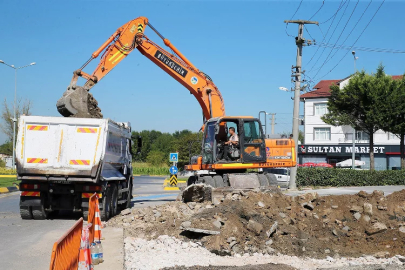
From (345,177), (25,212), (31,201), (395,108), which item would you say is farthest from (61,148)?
(395,108)

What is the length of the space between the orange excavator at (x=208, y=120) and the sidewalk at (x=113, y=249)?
4.64 metres

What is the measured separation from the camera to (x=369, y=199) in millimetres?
14625

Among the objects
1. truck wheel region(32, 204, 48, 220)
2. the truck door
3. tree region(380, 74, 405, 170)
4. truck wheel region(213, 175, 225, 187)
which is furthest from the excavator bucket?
tree region(380, 74, 405, 170)

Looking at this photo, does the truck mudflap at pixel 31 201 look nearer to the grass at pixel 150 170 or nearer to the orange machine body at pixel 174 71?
the orange machine body at pixel 174 71

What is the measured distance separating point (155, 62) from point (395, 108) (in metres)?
22.4

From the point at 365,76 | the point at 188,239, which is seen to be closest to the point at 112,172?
the point at 188,239

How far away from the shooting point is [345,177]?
33.9m

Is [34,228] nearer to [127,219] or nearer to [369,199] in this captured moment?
[127,219]

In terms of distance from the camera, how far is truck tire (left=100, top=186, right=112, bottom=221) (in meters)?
14.3

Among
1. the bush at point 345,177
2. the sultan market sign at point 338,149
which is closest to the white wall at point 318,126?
the sultan market sign at point 338,149

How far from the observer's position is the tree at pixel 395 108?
36469mm

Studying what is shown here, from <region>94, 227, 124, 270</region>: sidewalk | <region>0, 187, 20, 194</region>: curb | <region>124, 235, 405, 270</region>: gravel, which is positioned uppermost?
<region>0, 187, 20, 194</region>: curb

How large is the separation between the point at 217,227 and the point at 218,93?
35.3 feet

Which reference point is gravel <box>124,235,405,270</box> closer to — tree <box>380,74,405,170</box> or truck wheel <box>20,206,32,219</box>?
truck wheel <box>20,206,32,219</box>
